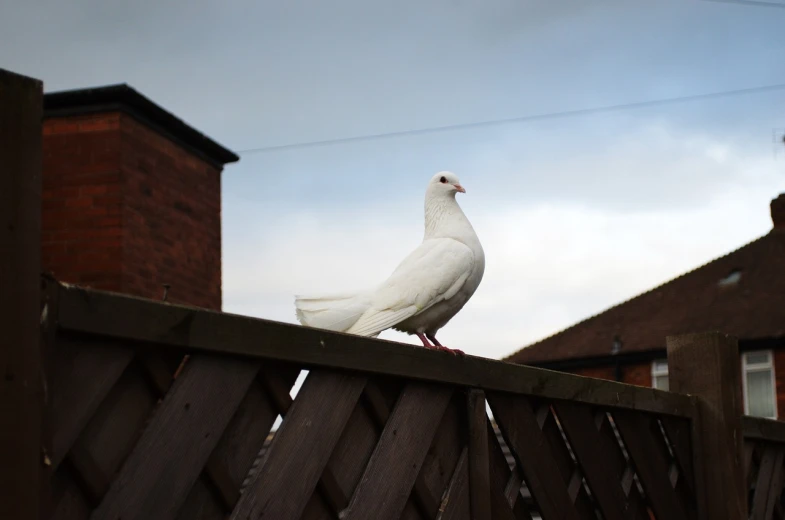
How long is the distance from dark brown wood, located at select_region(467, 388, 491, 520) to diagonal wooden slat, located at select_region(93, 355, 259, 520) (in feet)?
3.35

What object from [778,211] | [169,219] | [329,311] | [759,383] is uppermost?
[778,211]

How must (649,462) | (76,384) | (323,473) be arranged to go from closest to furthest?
(76,384), (323,473), (649,462)

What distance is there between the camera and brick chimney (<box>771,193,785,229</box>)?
30562mm

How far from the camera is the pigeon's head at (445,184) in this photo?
19.6ft

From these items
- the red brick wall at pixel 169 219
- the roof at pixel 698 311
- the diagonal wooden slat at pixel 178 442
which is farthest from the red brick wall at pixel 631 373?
the diagonal wooden slat at pixel 178 442

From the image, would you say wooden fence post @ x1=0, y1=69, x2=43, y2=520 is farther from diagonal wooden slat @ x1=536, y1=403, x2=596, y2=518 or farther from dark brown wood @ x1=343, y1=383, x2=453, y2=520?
diagonal wooden slat @ x1=536, y1=403, x2=596, y2=518

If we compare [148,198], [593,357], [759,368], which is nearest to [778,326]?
[759,368]

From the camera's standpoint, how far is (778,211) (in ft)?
101

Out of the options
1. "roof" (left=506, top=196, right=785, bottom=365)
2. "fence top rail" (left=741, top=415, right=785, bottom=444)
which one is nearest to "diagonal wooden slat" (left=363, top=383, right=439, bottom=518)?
"fence top rail" (left=741, top=415, right=785, bottom=444)

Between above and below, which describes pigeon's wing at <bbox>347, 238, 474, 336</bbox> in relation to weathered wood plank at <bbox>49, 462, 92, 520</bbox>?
above

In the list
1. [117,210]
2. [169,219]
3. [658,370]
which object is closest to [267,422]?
[117,210]

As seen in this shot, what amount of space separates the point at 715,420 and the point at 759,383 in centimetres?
2476

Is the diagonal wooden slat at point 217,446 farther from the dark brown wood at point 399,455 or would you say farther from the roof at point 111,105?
the roof at point 111,105

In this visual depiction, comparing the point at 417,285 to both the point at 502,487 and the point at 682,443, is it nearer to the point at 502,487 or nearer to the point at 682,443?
the point at 682,443
